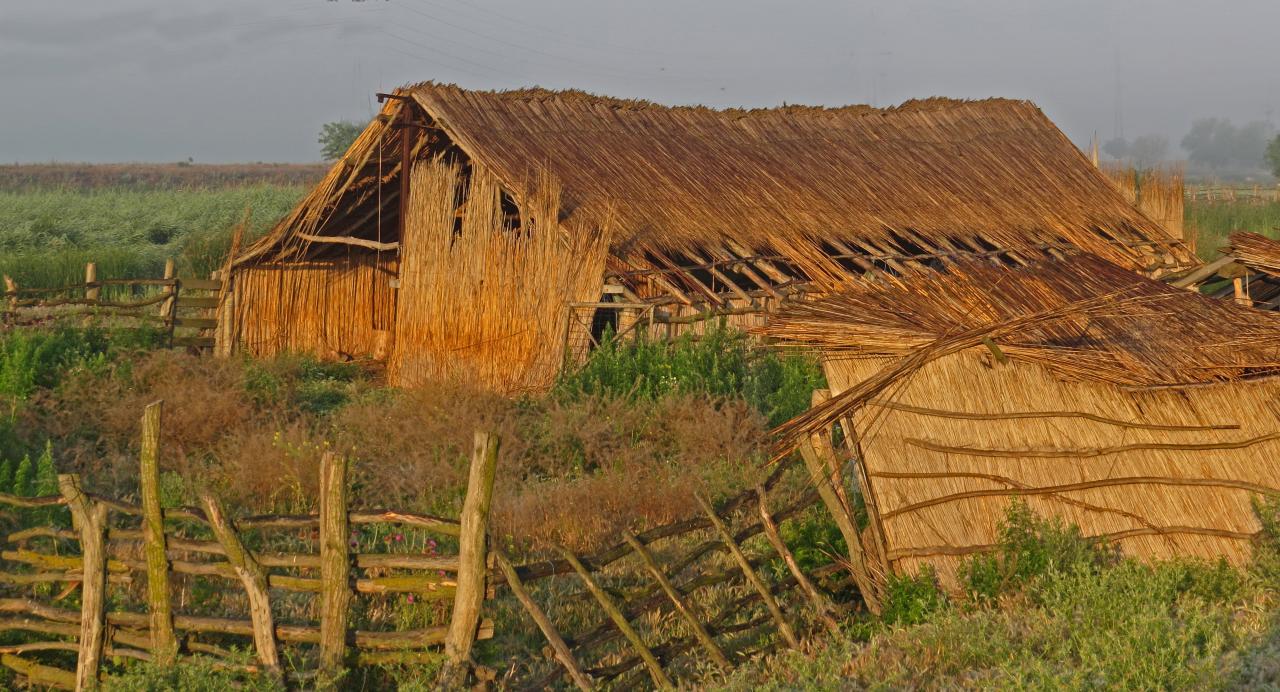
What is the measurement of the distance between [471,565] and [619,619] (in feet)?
2.65

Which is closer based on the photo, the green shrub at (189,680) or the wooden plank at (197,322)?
the green shrub at (189,680)

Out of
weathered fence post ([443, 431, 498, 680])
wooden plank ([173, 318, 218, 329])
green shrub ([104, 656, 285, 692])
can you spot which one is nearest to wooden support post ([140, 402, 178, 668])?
green shrub ([104, 656, 285, 692])

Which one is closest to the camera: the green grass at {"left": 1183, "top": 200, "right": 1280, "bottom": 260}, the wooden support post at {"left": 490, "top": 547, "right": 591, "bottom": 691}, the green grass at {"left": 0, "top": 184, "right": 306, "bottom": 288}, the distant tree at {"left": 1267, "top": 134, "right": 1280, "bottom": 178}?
the wooden support post at {"left": 490, "top": 547, "right": 591, "bottom": 691}

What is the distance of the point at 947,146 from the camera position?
19547 millimetres

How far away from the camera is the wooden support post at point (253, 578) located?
5.28 m

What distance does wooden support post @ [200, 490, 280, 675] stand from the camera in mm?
5281

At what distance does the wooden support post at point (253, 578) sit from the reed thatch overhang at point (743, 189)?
7.24 metres

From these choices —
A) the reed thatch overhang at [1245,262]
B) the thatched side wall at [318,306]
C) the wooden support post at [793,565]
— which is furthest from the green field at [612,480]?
the reed thatch overhang at [1245,262]

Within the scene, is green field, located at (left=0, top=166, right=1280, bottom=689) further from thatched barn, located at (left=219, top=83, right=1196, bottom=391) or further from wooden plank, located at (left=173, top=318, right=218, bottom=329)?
thatched barn, located at (left=219, top=83, right=1196, bottom=391)

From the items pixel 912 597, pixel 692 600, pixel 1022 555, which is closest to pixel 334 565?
pixel 692 600

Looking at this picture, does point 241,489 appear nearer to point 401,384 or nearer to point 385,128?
point 401,384

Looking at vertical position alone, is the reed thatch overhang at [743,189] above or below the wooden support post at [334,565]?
above

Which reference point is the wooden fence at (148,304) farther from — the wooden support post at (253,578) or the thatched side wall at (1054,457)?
the thatched side wall at (1054,457)

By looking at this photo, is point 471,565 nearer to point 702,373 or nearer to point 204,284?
point 702,373
